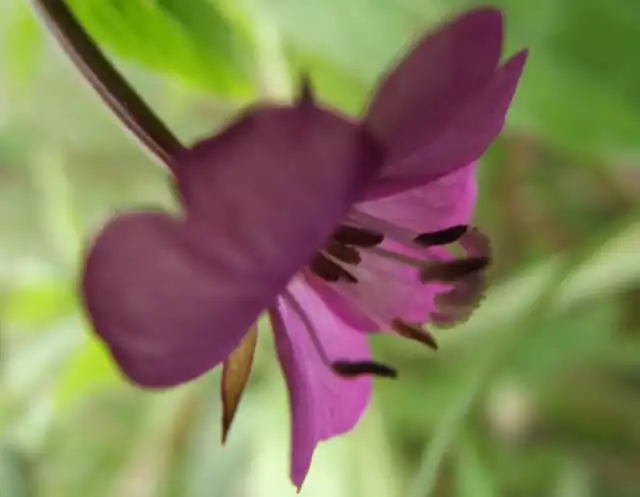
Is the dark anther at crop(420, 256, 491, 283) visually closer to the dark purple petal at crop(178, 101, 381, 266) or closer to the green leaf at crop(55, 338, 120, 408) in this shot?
the dark purple petal at crop(178, 101, 381, 266)

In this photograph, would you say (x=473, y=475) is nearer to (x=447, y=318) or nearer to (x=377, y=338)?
(x=377, y=338)

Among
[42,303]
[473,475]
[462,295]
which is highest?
[462,295]

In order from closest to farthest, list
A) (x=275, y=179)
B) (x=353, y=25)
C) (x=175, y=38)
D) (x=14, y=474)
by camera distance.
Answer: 1. (x=275, y=179)
2. (x=175, y=38)
3. (x=353, y=25)
4. (x=14, y=474)

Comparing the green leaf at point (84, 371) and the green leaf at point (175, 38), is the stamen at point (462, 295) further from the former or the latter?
the green leaf at point (84, 371)

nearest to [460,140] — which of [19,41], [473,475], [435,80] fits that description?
[435,80]

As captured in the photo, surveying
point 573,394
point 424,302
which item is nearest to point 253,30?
point 424,302

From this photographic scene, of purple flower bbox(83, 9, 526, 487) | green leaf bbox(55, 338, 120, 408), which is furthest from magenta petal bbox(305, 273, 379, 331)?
green leaf bbox(55, 338, 120, 408)
